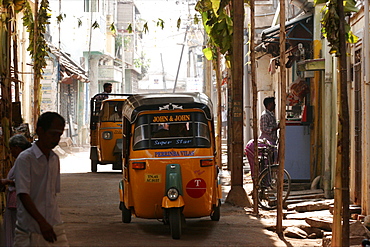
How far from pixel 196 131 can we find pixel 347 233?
308 centimetres

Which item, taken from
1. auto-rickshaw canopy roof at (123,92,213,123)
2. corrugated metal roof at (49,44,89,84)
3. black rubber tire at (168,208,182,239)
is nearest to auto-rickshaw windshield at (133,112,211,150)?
auto-rickshaw canopy roof at (123,92,213,123)

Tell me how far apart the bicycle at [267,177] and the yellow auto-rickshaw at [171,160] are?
8.87ft

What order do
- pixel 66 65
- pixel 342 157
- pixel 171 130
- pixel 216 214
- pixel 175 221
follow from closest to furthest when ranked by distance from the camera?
pixel 342 157 → pixel 175 221 → pixel 171 130 → pixel 216 214 → pixel 66 65

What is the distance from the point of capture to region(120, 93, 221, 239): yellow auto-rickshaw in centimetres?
934

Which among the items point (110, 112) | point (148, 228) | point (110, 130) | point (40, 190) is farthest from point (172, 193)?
point (110, 112)

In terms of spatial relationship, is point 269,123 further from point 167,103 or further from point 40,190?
→ point 40,190

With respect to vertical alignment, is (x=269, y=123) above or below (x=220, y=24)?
below

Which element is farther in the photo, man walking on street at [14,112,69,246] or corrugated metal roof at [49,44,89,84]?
corrugated metal roof at [49,44,89,84]

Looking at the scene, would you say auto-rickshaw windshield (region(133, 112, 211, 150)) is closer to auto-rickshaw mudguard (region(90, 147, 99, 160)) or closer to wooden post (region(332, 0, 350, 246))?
wooden post (region(332, 0, 350, 246))

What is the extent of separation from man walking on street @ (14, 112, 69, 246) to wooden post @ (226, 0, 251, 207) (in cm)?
800

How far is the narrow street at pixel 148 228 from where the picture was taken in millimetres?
8984

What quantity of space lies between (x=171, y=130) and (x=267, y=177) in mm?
3445

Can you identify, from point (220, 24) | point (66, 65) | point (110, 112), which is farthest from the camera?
point (66, 65)

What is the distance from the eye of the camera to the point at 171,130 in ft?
31.9
